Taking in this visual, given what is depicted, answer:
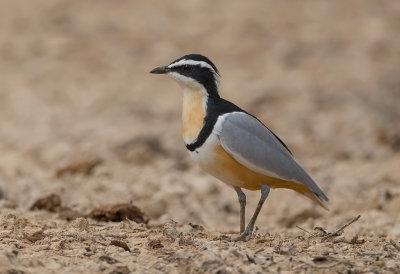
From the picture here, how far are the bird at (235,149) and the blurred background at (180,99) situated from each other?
134 cm

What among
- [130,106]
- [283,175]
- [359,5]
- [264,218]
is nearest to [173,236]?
Answer: [283,175]

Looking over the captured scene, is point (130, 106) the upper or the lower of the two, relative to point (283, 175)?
upper

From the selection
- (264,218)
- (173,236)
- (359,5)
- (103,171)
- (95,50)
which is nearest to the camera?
(173,236)

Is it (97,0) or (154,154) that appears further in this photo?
(97,0)

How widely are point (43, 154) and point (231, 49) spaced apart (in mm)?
6064

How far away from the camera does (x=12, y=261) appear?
6.05 m

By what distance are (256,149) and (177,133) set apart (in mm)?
6835

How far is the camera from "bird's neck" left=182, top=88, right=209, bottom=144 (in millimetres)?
7453

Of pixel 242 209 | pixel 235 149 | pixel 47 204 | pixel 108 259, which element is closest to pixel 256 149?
pixel 235 149

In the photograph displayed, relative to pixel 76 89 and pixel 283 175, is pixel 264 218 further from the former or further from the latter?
pixel 76 89

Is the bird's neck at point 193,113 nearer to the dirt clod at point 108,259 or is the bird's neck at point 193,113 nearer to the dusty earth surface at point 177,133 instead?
the dusty earth surface at point 177,133

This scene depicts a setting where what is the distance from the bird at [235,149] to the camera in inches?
289

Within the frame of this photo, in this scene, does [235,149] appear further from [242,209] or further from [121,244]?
[121,244]

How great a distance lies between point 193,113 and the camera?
752 cm
